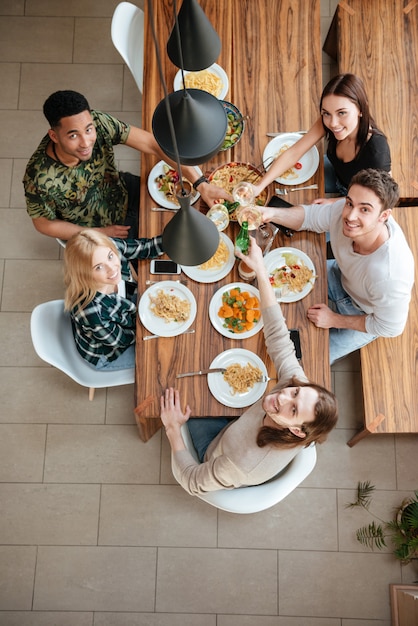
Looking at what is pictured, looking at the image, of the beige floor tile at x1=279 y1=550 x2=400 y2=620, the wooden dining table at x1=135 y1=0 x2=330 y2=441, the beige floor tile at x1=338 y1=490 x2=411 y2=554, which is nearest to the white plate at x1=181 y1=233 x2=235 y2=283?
the wooden dining table at x1=135 y1=0 x2=330 y2=441

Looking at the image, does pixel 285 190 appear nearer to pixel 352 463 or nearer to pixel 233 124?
pixel 233 124

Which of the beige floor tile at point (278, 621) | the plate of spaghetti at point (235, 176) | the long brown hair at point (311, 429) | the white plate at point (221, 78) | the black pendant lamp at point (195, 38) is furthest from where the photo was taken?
the beige floor tile at point (278, 621)

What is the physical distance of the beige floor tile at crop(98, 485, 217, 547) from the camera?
286cm

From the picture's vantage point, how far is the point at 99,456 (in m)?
2.98

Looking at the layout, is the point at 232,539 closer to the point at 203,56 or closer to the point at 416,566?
the point at 416,566

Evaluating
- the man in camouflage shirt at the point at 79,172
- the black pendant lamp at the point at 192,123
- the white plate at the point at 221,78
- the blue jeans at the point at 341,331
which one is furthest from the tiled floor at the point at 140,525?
the black pendant lamp at the point at 192,123

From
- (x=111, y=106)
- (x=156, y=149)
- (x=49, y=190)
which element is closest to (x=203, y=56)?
(x=156, y=149)

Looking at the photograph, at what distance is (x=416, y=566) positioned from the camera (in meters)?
2.80

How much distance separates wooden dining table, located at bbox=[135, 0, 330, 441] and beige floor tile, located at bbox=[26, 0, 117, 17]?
110cm

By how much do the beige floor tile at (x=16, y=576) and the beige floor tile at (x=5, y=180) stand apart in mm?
1996

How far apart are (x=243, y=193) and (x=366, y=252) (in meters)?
0.59

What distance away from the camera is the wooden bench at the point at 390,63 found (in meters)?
2.83

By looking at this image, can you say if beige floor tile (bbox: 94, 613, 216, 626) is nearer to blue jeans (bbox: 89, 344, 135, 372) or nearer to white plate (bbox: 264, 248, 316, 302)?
blue jeans (bbox: 89, 344, 135, 372)

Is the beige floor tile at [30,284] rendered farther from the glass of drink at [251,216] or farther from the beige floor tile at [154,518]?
the glass of drink at [251,216]
